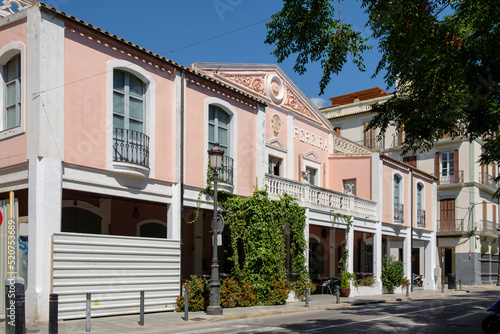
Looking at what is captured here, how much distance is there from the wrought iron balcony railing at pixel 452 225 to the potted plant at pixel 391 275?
51.1 ft

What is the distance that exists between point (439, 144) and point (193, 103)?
102ft

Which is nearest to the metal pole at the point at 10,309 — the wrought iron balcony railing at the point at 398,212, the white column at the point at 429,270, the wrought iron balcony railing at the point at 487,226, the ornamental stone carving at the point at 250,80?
the ornamental stone carving at the point at 250,80

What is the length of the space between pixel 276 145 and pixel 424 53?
14.6m

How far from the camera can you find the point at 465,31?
1168 centimetres

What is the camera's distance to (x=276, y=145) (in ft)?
81.1

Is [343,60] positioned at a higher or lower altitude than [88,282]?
higher

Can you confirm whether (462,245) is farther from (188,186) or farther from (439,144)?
(188,186)

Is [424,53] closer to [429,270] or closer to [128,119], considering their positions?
[128,119]

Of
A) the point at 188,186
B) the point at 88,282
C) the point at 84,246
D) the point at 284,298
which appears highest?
the point at 188,186

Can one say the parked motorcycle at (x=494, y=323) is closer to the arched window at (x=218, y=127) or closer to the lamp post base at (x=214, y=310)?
the lamp post base at (x=214, y=310)

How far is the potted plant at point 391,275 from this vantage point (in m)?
28.8

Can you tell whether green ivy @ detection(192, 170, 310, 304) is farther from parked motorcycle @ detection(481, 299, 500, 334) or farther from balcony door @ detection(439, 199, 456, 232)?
balcony door @ detection(439, 199, 456, 232)

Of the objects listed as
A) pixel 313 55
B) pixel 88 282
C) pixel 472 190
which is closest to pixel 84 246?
pixel 88 282

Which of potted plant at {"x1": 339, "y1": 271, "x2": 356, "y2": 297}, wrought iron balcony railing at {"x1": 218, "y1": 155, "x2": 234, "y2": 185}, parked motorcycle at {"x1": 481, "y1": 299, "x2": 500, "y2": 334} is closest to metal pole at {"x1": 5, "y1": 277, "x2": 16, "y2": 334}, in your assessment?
wrought iron balcony railing at {"x1": 218, "y1": 155, "x2": 234, "y2": 185}
